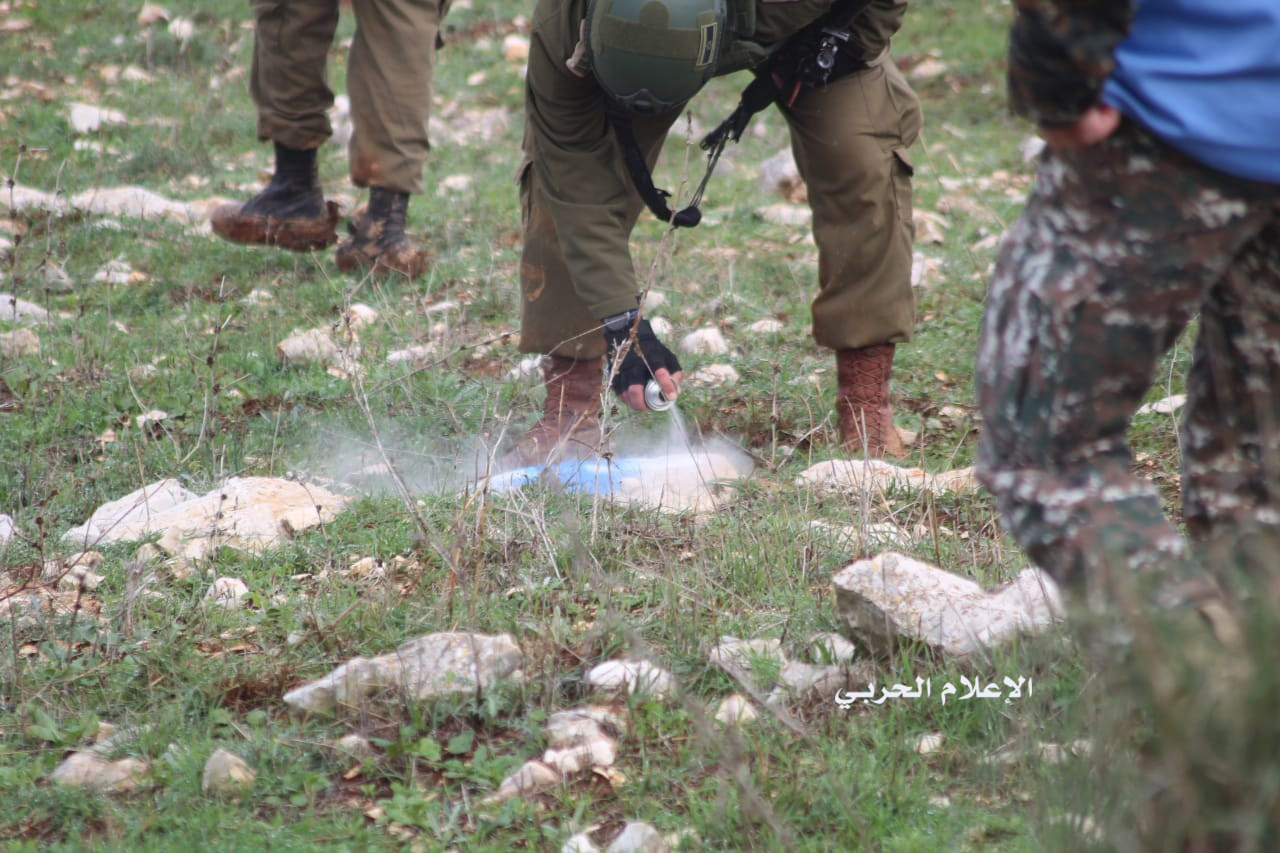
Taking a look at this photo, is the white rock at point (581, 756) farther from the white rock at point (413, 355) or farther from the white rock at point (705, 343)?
the white rock at point (705, 343)

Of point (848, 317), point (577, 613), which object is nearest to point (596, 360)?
point (848, 317)

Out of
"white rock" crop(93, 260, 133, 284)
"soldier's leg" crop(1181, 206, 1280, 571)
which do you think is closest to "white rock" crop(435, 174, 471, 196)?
"white rock" crop(93, 260, 133, 284)

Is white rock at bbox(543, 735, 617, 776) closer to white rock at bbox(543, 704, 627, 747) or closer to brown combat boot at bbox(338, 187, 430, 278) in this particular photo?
white rock at bbox(543, 704, 627, 747)

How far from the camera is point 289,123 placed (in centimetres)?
443

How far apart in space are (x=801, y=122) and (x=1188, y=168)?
1.86 metres

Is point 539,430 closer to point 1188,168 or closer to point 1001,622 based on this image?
point 1001,622

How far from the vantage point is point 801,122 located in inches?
123

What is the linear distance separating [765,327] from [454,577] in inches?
79.8

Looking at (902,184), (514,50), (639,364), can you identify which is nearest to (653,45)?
(639,364)

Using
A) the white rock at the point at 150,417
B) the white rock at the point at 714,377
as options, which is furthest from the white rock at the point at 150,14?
the white rock at the point at 714,377

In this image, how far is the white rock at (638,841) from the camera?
166cm

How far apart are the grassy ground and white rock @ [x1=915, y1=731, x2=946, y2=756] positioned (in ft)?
0.05

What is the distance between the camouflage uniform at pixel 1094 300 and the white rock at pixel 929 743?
581 mm

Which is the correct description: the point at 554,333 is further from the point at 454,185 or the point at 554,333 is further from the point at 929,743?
the point at 454,185
